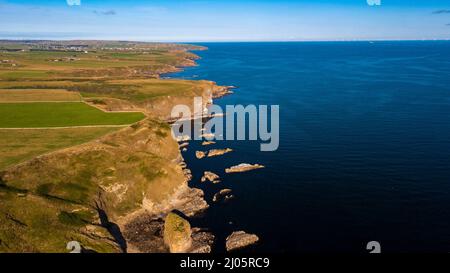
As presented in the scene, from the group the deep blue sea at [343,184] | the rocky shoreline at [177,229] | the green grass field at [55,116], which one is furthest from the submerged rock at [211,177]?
the green grass field at [55,116]

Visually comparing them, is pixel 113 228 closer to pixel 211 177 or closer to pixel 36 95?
pixel 211 177

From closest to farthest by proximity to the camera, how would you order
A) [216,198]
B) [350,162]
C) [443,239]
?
1. [443,239]
2. [216,198]
3. [350,162]

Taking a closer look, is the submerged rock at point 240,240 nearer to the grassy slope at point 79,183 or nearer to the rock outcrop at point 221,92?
the grassy slope at point 79,183

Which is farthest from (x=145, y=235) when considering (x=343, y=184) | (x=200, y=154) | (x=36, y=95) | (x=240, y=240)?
(x=36, y=95)

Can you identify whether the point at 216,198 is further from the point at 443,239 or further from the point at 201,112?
the point at 201,112
